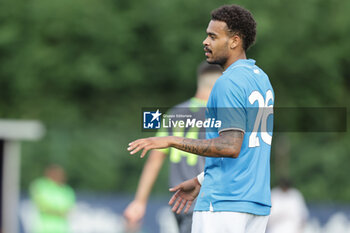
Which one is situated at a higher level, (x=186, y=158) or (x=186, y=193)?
(x=186, y=158)

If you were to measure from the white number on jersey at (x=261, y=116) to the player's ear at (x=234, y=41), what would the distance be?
0.36 meters

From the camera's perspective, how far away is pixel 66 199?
15.7 metres

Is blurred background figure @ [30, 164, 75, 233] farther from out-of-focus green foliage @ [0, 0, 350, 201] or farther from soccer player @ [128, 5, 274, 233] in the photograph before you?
soccer player @ [128, 5, 274, 233]

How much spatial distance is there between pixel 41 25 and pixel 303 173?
36.5ft

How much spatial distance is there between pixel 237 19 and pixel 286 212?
1043 centimetres

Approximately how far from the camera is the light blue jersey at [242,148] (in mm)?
4212

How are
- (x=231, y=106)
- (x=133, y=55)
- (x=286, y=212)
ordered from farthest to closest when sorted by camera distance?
(x=133, y=55), (x=286, y=212), (x=231, y=106)

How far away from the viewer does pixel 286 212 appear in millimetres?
14406

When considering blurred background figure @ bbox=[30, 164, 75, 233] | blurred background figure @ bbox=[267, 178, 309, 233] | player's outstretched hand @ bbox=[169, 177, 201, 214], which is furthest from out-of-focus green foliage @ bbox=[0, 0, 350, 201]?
player's outstretched hand @ bbox=[169, 177, 201, 214]

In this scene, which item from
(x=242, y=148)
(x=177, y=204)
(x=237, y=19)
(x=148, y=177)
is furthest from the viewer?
(x=148, y=177)

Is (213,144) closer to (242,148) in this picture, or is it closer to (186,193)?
(242,148)

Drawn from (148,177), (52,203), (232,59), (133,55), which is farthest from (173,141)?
(133,55)

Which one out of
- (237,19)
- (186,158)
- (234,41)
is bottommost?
(186,158)

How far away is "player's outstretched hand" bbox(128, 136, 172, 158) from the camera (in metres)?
4.03
